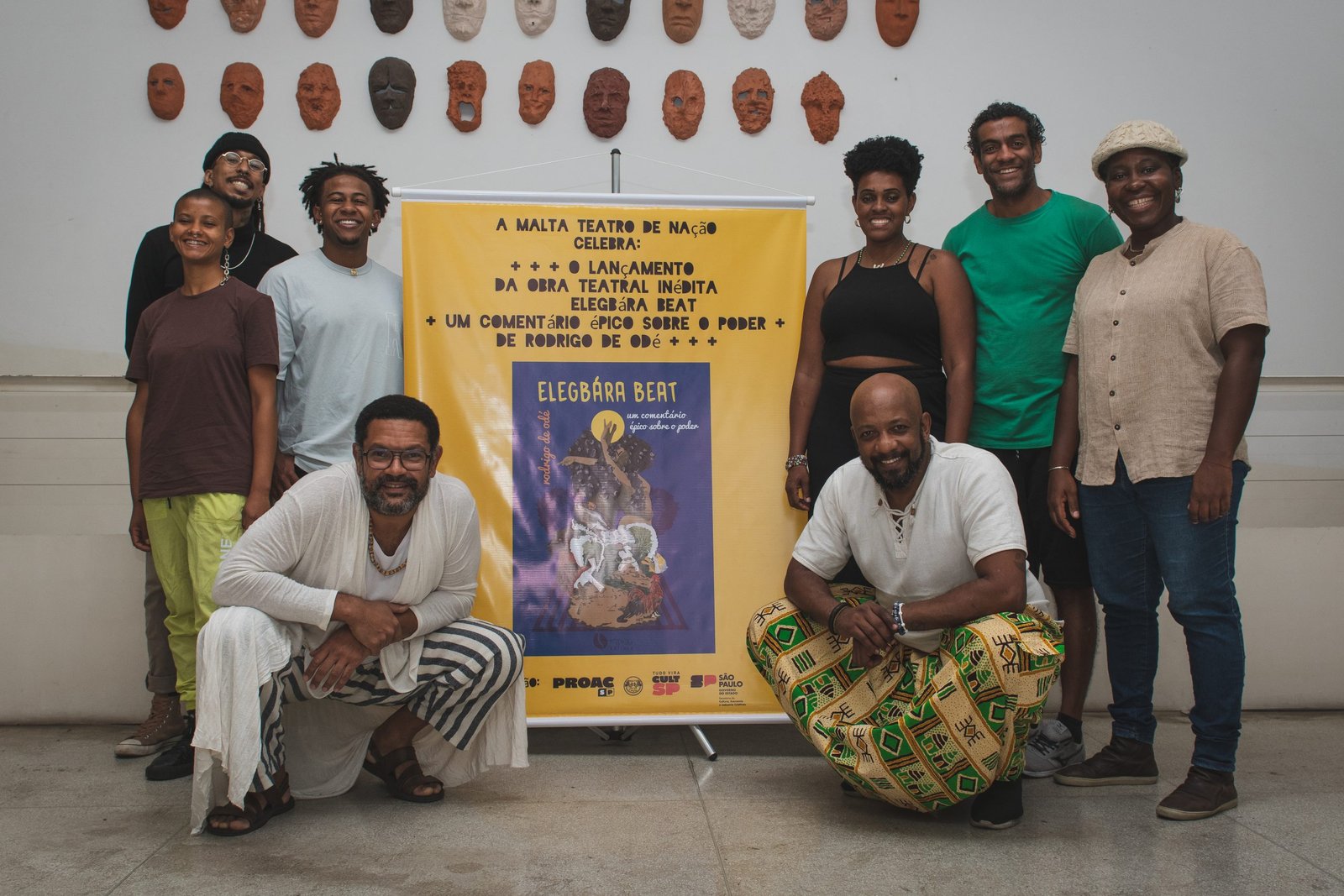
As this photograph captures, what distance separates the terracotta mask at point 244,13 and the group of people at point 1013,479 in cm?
231

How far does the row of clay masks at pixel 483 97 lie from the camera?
3.84 metres

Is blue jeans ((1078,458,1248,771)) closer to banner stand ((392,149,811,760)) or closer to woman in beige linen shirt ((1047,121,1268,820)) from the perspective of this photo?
woman in beige linen shirt ((1047,121,1268,820))

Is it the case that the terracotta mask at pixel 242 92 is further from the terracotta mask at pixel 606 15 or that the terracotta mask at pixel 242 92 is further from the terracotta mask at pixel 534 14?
the terracotta mask at pixel 606 15

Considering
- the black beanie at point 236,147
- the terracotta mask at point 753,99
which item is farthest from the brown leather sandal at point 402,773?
the terracotta mask at point 753,99

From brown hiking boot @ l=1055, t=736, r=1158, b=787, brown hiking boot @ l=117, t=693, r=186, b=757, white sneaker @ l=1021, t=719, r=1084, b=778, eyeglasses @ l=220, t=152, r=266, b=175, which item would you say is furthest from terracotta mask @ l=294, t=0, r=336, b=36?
brown hiking boot @ l=1055, t=736, r=1158, b=787

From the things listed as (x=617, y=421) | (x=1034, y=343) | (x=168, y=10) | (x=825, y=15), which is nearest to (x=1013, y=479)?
(x=1034, y=343)

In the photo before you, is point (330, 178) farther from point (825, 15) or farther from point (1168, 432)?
point (1168, 432)

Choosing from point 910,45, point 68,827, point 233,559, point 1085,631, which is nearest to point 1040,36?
point 910,45

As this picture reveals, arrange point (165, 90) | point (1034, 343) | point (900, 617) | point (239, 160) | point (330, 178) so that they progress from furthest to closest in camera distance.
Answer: point (165, 90), point (239, 160), point (330, 178), point (1034, 343), point (900, 617)

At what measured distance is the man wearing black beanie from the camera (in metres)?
3.02

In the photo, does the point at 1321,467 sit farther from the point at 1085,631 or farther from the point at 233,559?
the point at 233,559

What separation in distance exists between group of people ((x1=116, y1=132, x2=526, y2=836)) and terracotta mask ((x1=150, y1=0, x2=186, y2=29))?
42.9 inches

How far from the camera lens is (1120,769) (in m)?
2.70

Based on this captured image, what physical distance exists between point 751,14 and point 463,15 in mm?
1041
